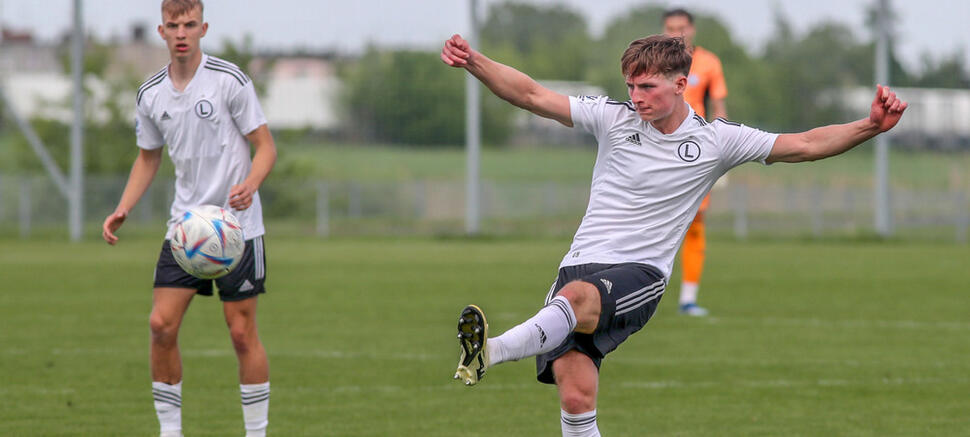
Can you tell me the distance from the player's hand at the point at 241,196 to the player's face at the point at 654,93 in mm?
1855

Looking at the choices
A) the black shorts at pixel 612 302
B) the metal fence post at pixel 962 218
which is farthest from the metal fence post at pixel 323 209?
the black shorts at pixel 612 302

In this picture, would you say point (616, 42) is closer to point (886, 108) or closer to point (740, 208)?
point (740, 208)

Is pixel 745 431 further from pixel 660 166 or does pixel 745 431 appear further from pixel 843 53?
pixel 843 53

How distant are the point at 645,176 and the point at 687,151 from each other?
8.2 inches

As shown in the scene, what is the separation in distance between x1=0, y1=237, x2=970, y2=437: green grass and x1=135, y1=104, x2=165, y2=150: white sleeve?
1.50m

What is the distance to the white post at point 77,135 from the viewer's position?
24.1 metres

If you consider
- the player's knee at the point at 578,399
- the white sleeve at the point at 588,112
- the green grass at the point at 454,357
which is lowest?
the green grass at the point at 454,357

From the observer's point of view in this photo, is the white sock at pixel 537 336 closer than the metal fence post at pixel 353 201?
Yes

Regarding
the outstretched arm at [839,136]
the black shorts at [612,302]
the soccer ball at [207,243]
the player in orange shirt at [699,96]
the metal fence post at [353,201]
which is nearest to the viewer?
the black shorts at [612,302]

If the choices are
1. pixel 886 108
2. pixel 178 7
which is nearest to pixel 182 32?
pixel 178 7

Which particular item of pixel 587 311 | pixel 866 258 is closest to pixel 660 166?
pixel 587 311

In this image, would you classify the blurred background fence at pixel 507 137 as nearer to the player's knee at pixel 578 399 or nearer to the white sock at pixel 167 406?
the white sock at pixel 167 406

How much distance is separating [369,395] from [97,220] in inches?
735

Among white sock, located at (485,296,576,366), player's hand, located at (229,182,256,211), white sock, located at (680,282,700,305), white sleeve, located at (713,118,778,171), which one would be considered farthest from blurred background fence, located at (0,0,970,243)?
white sock, located at (485,296,576,366)
